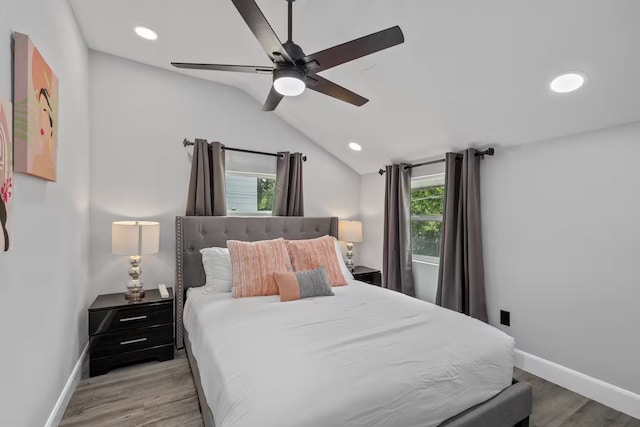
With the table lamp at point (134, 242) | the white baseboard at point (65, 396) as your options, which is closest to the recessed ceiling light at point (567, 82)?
the table lamp at point (134, 242)

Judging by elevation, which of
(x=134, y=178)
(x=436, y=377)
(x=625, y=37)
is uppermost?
(x=625, y=37)

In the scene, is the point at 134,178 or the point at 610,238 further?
the point at 134,178

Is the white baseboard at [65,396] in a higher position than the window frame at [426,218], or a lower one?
lower

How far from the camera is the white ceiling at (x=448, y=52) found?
1696 mm

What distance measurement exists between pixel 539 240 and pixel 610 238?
1.49ft

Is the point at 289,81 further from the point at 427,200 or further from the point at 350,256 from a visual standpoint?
the point at 350,256

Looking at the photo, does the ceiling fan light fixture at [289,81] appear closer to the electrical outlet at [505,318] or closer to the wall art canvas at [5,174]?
the wall art canvas at [5,174]

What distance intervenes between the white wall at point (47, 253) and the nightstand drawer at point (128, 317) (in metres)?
0.14

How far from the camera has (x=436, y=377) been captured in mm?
1351

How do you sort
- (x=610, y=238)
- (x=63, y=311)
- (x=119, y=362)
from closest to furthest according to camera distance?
(x=63, y=311)
(x=610, y=238)
(x=119, y=362)

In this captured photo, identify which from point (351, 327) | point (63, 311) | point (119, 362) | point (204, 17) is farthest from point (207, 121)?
point (351, 327)

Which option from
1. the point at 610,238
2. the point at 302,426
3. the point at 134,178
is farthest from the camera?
the point at 134,178

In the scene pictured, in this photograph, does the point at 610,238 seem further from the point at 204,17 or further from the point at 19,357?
the point at 19,357

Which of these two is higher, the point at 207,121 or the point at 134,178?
the point at 207,121
